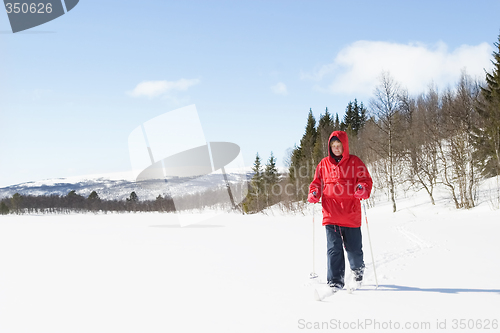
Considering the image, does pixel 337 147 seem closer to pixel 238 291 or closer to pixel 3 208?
pixel 238 291

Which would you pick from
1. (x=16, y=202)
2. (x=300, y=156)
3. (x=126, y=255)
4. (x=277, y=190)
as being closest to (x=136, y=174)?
(x=126, y=255)

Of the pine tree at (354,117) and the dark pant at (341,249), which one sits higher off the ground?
the pine tree at (354,117)

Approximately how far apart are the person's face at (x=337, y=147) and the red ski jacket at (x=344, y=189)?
41 millimetres

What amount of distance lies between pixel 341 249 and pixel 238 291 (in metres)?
1.25

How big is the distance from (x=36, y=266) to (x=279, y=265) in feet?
11.8

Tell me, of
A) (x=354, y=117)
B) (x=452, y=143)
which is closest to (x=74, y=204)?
(x=452, y=143)

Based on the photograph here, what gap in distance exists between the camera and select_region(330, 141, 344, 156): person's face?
392 cm

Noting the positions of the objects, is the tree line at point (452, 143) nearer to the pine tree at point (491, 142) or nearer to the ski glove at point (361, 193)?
the pine tree at point (491, 142)

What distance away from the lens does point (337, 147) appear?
154 inches

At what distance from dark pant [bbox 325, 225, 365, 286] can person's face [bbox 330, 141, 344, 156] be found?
863mm

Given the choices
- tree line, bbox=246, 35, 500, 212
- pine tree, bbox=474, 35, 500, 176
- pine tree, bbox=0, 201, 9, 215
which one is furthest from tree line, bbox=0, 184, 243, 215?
pine tree, bbox=474, 35, 500, 176

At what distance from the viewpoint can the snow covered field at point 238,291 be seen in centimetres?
267

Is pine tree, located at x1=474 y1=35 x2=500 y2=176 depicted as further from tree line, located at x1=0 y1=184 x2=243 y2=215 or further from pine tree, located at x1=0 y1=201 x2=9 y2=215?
pine tree, located at x1=0 y1=201 x2=9 y2=215

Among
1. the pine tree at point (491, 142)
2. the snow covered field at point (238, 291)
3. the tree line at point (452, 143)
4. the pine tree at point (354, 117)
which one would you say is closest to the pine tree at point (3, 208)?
the tree line at point (452, 143)
